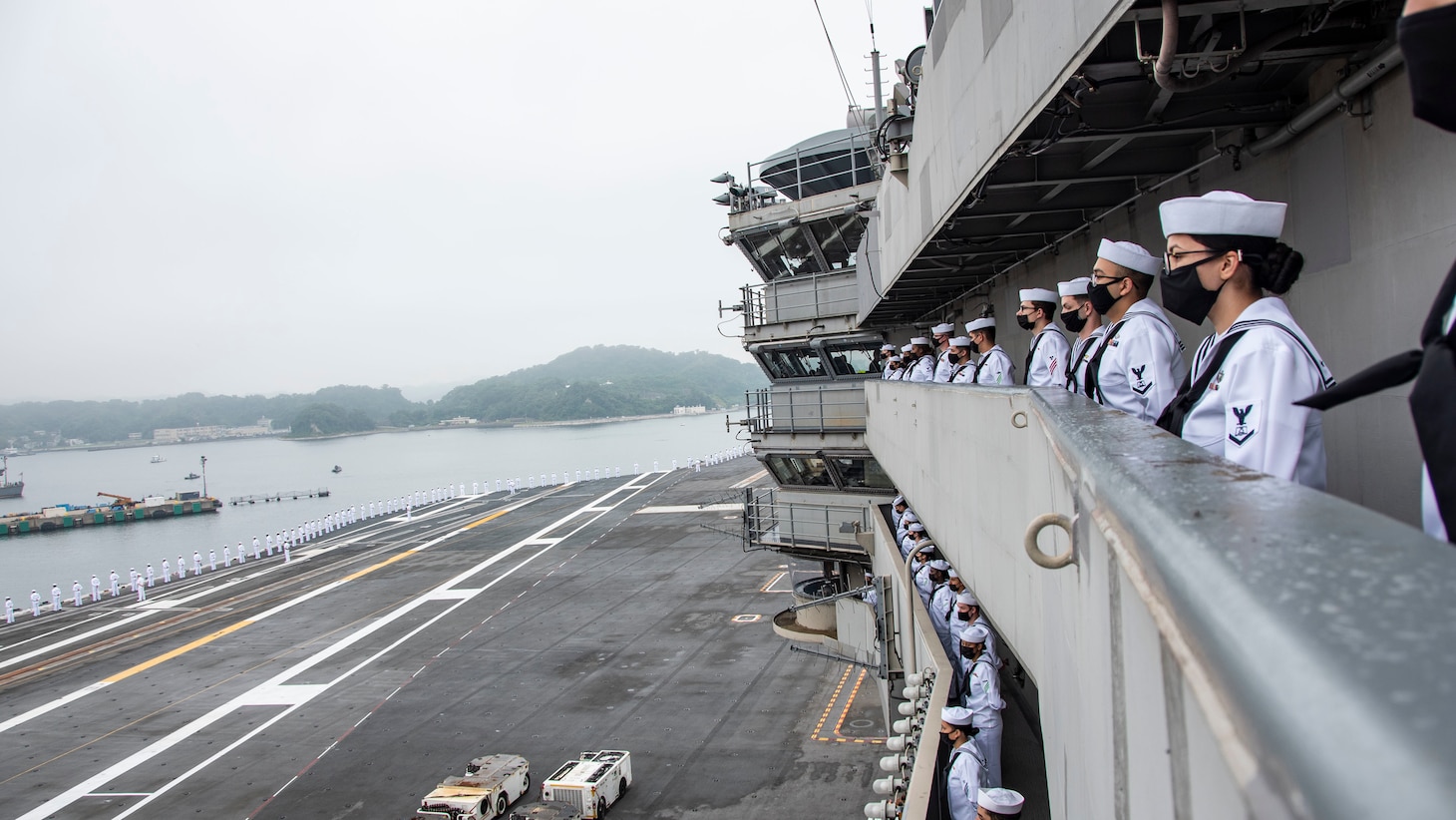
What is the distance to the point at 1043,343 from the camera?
6820 millimetres

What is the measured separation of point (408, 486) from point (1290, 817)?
389ft

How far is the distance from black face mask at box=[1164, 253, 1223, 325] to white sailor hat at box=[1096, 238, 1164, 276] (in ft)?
4.99

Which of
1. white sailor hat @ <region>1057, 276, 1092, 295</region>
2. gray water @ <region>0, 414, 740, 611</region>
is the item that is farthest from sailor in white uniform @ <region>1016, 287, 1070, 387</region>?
gray water @ <region>0, 414, 740, 611</region>

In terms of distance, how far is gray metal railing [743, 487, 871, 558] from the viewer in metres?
20.7

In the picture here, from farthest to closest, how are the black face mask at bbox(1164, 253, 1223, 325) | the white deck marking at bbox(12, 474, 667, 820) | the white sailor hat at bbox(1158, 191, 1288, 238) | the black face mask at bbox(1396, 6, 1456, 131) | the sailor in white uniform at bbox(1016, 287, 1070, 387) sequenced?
the white deck marking at bbox(12, 474, 667, 820)
the sailor in white uniform at bbox(1016, 287, 1070, 387)
the black face mask at bbox(1164, 253, 1223, 325)
the white sailor hat at bbox(1158, 191, 1288, 238)
the black face mask at bbox(1396, 6, 1456, 131)

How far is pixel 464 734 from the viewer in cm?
2039

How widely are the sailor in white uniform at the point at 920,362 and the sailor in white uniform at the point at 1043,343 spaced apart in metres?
4.24

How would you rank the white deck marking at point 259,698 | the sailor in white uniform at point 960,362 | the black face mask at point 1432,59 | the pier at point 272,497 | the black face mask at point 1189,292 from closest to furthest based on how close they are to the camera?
the black face mask at point 1432,59, the black face mask at point 1189,292, the sailor in white uniform at point 960,362, the white deck marking at point 259,698, the pier at point 272,497

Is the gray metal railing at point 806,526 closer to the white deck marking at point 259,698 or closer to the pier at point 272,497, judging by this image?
the white deck marking at point 259,698

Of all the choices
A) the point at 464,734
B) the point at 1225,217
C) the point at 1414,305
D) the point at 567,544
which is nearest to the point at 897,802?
the point at 1414,305

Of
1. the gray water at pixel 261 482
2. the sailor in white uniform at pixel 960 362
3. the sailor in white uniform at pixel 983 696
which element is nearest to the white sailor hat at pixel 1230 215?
the sailor in white uniform at pixel 983 696

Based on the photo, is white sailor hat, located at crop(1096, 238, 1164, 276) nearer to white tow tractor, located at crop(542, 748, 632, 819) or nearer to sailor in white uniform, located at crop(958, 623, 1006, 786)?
sailor in white uniform, located at crop(958, 623, 1006, 786)

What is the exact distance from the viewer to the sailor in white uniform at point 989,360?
815cm

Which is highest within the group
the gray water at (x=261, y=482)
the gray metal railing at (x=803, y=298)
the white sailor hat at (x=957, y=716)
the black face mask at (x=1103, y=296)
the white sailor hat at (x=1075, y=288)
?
the gray metal railing at (x=803, y=298)
